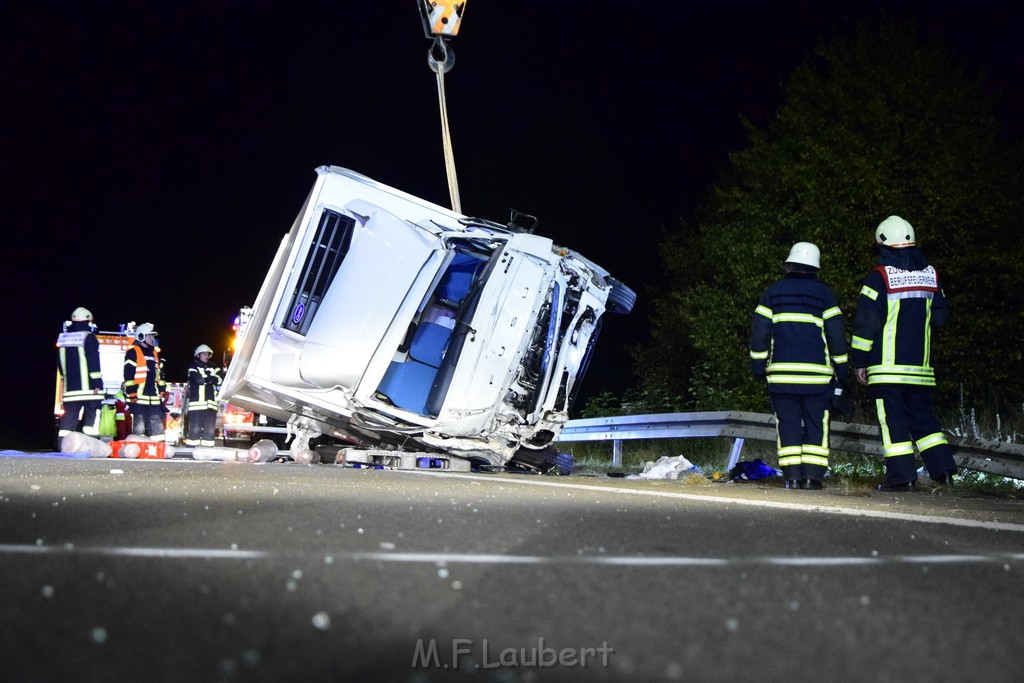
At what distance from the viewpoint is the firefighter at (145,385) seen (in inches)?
669

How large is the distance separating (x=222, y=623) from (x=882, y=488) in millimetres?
6911

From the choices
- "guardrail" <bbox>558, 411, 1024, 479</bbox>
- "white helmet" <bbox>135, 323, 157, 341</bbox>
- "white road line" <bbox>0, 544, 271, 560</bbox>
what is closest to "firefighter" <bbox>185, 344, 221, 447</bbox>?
"white helmet" <bbox>135, 323, 157, 341</bbox>

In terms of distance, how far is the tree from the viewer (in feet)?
56.7

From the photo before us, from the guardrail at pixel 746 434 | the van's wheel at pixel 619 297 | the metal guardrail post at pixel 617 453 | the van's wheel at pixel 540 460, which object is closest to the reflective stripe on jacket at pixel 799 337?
the guardrail at pixel 746 434

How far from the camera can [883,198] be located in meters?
18.1

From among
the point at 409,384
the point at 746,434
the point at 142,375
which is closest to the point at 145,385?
the point at 142,375

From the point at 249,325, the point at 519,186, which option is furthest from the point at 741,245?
the point at 519,186

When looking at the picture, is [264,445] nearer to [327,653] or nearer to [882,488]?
[882,488]

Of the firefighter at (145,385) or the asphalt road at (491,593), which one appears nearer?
the asphalt road at (491,593)

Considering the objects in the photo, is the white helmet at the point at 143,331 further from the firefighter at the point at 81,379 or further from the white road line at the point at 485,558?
the white road line at the point at 485,558

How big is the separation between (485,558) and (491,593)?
0.68m

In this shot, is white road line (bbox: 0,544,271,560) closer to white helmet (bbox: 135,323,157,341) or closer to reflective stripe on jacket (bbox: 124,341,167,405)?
reflective stripe on jacket (bbox: 124,341,167,405)

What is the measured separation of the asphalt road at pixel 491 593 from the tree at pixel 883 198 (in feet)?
40.4

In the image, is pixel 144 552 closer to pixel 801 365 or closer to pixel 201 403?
pixel 801 365
